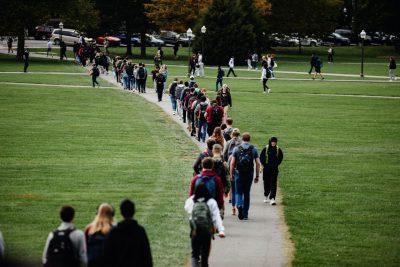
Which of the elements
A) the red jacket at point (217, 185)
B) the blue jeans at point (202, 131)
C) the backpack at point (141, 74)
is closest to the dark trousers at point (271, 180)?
the red jacket at point (217, 185)

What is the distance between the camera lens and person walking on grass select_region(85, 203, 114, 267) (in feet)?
36.4

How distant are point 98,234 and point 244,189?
770 centimetres

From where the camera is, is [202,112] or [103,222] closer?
[103,222]

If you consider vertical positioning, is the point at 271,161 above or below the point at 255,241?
above

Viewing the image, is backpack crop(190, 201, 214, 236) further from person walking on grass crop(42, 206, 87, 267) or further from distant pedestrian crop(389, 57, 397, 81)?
distant pedestrian crop(389, 57, 397, 81)

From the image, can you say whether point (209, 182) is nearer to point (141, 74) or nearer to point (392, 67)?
point (141, 74)

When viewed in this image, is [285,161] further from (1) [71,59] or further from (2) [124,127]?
(1) [71,59]

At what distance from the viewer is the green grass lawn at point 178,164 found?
1770 centimetres

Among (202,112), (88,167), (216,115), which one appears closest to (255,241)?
(88,167)

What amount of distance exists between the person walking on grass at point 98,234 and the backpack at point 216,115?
58.8ft

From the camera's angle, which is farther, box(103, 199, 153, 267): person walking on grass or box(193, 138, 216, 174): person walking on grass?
box(193, 138, 216, 174): person walking on grass

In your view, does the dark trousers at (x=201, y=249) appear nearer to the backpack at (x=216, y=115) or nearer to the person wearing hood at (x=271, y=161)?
the person wearing hood at (x=271, y=161)

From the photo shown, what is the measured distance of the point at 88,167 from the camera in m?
26.5

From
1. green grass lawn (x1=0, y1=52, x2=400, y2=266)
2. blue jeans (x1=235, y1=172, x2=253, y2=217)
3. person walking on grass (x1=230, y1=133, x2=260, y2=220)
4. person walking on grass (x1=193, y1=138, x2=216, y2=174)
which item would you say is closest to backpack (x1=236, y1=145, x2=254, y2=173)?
person walking on grass (x1=230, y1=133, x2=260, y2=220)
